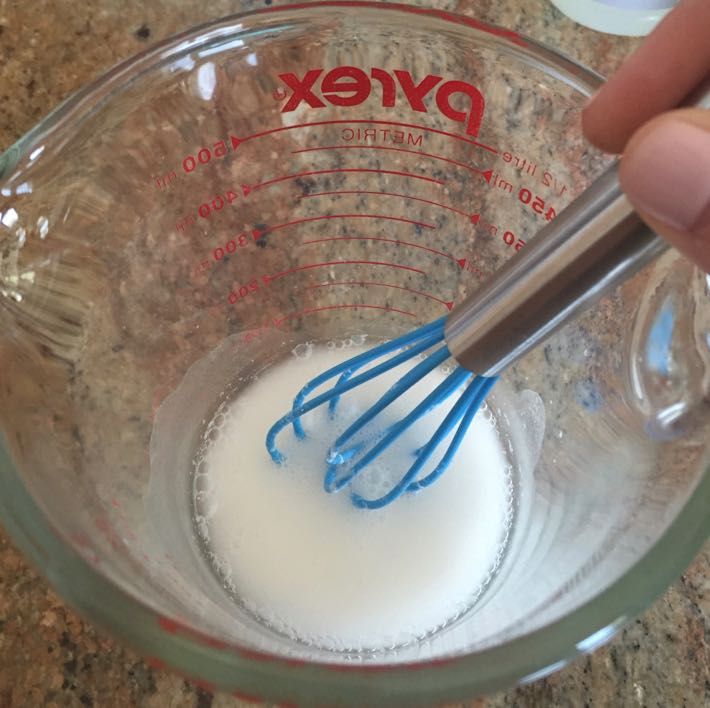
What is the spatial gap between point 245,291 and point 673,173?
456mm

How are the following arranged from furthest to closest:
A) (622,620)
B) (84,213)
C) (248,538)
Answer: (248,538) < (84,213) < (622,620)

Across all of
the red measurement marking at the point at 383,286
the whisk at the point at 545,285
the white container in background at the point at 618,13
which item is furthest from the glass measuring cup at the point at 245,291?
the white container in background at the point at 618,13

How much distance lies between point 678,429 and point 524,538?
0.64ft

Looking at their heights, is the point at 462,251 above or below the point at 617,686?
above

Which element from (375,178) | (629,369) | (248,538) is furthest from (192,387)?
(629,369)

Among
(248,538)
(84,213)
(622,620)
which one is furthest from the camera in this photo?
(248,538)

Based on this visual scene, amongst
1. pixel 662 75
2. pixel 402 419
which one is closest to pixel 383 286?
pixel 402 419

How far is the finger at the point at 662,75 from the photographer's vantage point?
49 cm

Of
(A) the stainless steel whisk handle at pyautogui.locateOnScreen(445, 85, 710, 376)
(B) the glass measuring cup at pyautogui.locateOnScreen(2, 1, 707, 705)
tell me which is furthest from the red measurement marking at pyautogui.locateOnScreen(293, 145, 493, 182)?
(A) the stainless steel whisk handle at pyautogui.locateOnScreen(445, 85, 710, 376)

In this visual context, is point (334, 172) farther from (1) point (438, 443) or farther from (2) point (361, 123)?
(1) point (438, 443)

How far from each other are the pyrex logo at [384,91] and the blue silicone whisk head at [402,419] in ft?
0.58

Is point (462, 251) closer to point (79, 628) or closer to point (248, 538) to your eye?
point (248, 538)

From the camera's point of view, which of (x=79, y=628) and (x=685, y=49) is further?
(x=79, y=628)

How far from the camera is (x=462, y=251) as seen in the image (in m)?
0.72
